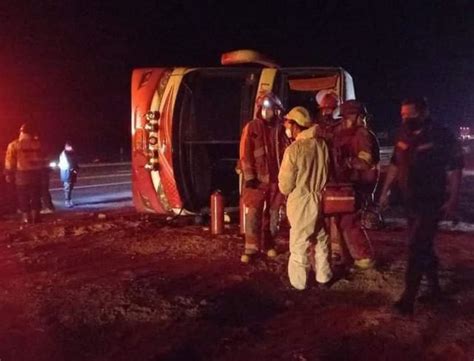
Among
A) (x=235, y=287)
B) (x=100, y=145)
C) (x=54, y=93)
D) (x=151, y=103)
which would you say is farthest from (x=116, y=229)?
(x=54, y=93)

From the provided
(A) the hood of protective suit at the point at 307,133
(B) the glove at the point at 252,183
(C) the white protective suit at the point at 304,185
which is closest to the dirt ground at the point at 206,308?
(C) the white protective suit at the point at 304,185

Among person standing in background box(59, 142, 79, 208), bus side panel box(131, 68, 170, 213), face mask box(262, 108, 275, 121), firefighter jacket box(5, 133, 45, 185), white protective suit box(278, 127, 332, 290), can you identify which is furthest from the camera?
person standing in background box(59, 142, 79, 208)

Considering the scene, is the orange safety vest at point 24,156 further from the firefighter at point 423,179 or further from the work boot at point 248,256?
the firefighter at point 423,179

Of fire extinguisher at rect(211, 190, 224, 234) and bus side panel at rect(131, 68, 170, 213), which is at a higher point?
bus side panel at rect(131, 68, 170, 213)

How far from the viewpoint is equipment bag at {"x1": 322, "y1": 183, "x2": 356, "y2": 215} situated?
A: 21.2 ft

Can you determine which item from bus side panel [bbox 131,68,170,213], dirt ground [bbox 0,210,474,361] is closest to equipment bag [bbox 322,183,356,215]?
A: dirt ground [bbox 0,210,474,361]

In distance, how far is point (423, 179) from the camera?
5.60 m

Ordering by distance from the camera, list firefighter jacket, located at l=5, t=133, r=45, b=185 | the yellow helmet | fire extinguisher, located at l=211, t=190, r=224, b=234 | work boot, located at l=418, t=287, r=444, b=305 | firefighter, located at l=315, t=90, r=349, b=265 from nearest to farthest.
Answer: work boot, located at l=418, t=287, r=444, b=305, the yellow helmet, firefighter, located at l=315, t=90, r=349, b=265, fire extinguisher, located at l=211, t=190, r=224, b=234, firefighter jacket, located at l=5, t=133, r=45, b=185

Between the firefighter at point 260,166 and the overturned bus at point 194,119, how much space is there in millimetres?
1536

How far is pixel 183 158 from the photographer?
9961mm

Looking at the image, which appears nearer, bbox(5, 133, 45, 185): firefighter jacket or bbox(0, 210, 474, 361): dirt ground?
bbox(0, 210, 474, 361): dirt ground

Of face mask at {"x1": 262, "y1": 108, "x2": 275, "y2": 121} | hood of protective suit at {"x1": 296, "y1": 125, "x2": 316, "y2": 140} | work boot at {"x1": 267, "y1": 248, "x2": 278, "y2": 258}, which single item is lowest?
work boot at {"x1": 267, "y1": 248, "x2": 278, "y2": 258}

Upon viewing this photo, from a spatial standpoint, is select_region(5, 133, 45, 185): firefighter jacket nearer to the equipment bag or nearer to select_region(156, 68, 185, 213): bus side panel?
select_region(156, 68, 185, 213): bus side panel

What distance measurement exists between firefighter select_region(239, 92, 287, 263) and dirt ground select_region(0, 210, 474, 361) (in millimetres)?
445
